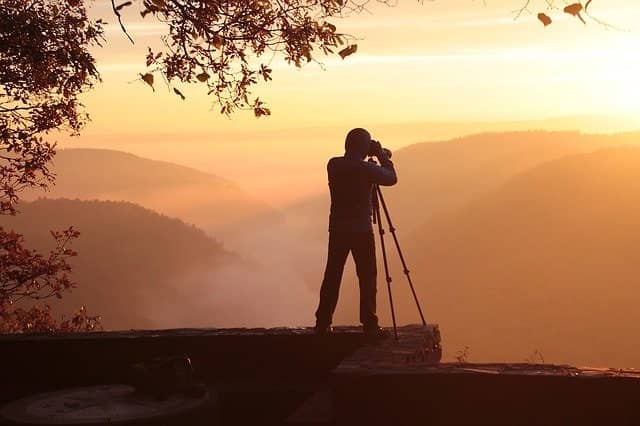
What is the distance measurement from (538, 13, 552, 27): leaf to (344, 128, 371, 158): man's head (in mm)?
2863

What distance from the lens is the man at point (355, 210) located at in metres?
10.6

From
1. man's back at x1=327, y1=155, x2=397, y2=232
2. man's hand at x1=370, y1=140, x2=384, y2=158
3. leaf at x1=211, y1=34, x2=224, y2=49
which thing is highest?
leaf at x1=211, y1=34, x2=224, y2=49

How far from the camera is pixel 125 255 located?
137 metres

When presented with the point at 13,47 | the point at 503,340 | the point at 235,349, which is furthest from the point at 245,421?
the point at 503,340

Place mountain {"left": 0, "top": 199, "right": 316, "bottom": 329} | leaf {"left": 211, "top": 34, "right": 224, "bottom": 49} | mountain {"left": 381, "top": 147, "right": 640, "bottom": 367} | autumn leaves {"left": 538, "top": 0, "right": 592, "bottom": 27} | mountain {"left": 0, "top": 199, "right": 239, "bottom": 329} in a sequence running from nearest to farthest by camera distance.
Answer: autumn leaves {"left": 538, "top": 0, "right": 592, "bottom": 27} → leaf {"left": 211, "top": 34, "right": 224, "bottom": 49} → mountain {"left": 381, "top": 147, "right": 640, "bottom": 367} → mountain {"left": 0, "top": 199, "right": 239, "bottom": 329} → mountain {"left": 0, "top": 199, "right": 316, "bottom": 329}

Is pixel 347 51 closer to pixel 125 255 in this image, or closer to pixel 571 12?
pixel 571 12

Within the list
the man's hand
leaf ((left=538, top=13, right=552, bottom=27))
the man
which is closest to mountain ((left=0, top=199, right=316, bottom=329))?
the man

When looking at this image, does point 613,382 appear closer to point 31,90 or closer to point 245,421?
point 245,421

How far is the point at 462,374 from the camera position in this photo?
8070mm

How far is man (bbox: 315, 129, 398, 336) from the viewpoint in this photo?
1061 cm

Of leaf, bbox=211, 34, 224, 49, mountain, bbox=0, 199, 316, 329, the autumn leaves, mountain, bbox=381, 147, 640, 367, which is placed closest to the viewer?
the autumn leaves

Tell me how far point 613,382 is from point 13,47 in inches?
543

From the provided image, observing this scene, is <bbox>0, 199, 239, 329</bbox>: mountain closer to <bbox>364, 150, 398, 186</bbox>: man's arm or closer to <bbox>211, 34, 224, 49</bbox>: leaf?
<bbox>211, 34, 224, 49</bbox>: leaf

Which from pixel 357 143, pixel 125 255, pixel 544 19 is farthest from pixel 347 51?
pixel 125 255
